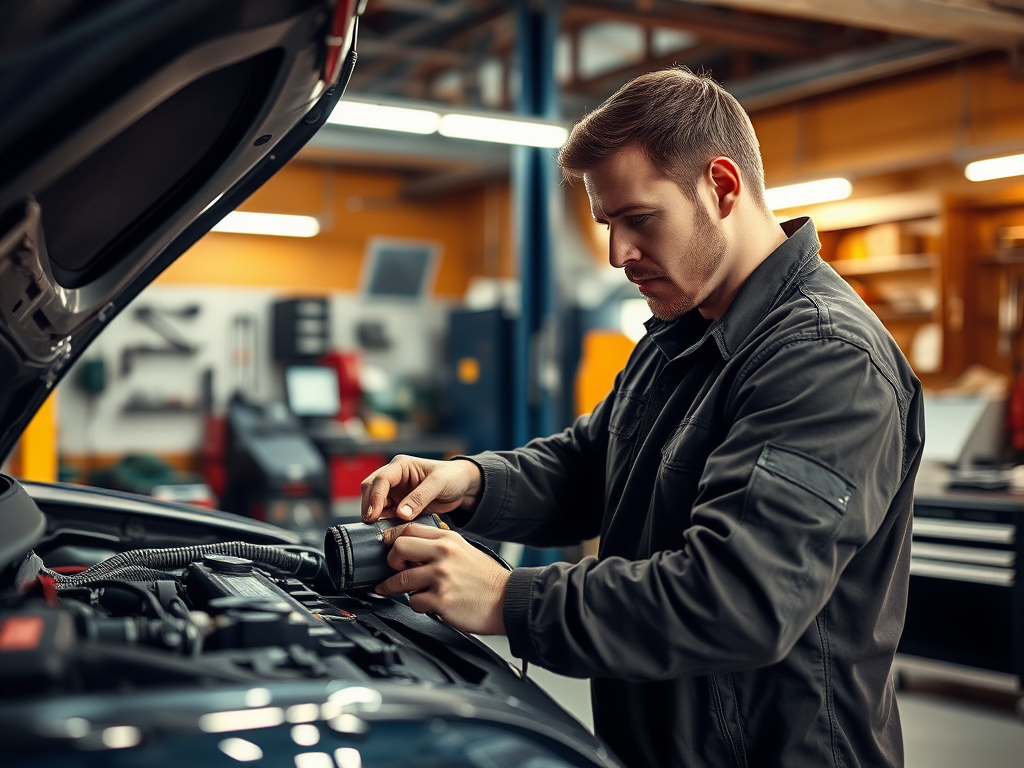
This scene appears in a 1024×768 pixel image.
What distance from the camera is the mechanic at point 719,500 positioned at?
3.16 feet

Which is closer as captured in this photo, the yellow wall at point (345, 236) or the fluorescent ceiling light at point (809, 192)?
the fluorescent ceiling light at point (809, 192)

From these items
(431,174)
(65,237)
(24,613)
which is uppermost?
(431,174)

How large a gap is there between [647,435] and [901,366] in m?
0.32

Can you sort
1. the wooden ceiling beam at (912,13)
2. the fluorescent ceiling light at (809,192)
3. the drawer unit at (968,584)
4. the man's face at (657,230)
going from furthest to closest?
the fluorescent ceiling light at (809,192) < the wooden ceiling beam at (912,13) < the drawer unit at (968,584) < the man's face at (657,230)

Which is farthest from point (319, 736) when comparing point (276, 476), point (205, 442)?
point (205, 442)

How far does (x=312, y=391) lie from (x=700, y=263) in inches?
249

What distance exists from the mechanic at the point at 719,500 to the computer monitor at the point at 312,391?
601 centimetres

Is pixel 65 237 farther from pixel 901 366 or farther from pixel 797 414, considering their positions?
pixel 901 366

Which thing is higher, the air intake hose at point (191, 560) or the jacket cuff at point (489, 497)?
the jacket cuff at point (489, 497)

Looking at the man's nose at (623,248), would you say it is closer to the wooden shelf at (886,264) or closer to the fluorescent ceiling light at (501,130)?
the fluorescent ceiling light at (501,130)

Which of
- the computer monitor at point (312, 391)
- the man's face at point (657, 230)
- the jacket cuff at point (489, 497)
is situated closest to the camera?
the man's face at point (657, 230)

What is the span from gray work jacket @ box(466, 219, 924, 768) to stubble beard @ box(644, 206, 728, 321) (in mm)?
46

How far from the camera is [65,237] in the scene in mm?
1084

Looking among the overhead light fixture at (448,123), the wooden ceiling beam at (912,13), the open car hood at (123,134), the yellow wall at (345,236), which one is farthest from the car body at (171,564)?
the yellow wall at (345,236)
